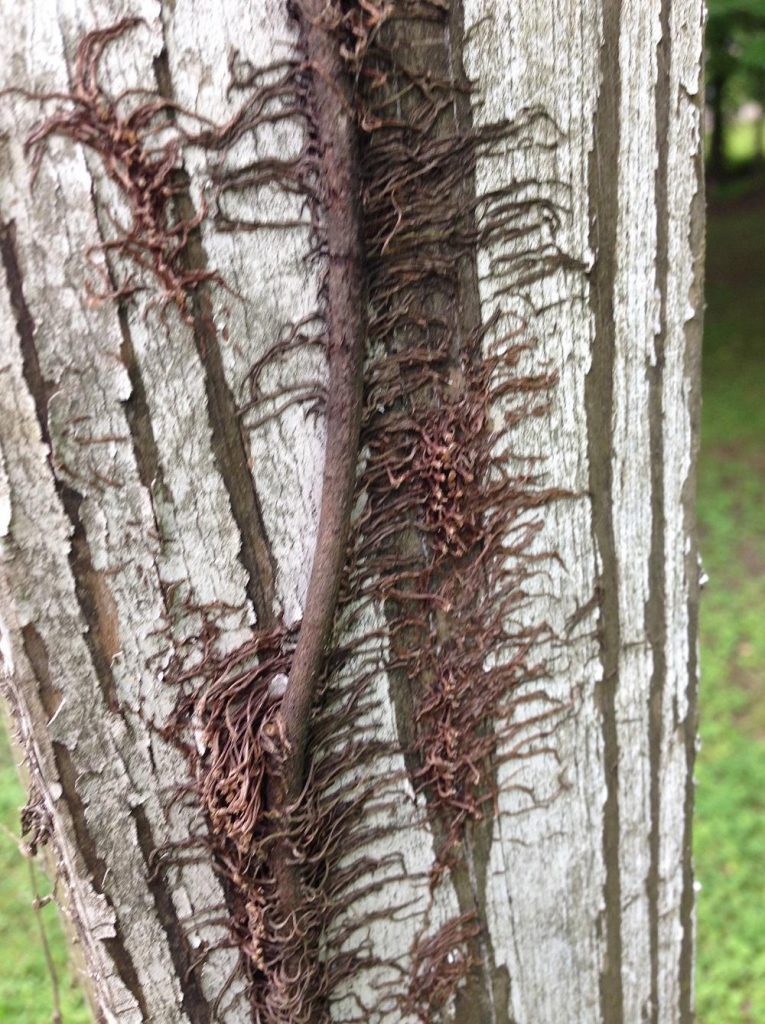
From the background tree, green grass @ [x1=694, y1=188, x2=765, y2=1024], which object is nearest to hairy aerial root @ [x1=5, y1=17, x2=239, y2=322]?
green grass @ [x1=694, y1=188, x2=765, y2=1024]

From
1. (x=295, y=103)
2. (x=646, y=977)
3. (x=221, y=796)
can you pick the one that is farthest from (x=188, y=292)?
(x=646, y=977)

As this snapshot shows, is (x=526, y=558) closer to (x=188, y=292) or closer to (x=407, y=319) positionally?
(x=407, y=319)

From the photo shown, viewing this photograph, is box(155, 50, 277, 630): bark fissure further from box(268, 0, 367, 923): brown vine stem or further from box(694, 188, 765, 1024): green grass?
box(694, 188, 765, 1024): green grass

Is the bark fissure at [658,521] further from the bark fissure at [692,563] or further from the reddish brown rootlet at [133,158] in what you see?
the reddish brown rootlet at [133,158]

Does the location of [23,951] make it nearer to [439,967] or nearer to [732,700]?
[439,967]

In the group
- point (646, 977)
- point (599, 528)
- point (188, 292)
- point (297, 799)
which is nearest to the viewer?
point (188, 292)
